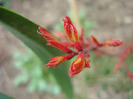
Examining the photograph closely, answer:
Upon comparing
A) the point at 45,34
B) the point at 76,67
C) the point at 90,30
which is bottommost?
the point at 76,67

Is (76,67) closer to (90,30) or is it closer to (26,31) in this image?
(26,31)

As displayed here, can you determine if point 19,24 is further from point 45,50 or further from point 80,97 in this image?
point 80,97

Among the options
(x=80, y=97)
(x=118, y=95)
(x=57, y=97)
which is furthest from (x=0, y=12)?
(x=57, y=97)

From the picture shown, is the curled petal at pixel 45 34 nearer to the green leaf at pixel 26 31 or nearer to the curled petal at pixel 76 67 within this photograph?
the green leaf at pixel 26 31

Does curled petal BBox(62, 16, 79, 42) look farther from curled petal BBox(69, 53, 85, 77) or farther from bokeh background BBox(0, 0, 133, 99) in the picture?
Answer: bokeh background BBox(0, 0, 133, 99)

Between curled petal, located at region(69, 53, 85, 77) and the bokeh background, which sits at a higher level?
the bokeh background

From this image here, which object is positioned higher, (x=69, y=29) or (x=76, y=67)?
(x=69, y=29)

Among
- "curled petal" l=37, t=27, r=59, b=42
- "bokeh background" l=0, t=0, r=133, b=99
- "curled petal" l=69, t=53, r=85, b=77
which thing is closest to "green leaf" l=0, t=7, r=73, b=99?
"curled petal" l=37, t=27, r=59, b=42

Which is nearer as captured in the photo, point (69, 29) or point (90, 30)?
point (69, 29)

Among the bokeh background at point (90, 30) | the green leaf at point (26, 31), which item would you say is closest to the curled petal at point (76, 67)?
the green leaf at point (26, 31)

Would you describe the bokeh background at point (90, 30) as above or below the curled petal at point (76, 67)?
above

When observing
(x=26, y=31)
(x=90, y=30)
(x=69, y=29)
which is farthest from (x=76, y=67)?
(x=90, y=30)

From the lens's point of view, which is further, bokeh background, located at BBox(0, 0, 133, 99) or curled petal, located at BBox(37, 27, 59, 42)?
bokeh background, located at BBox(0, 0, 133, 99)
